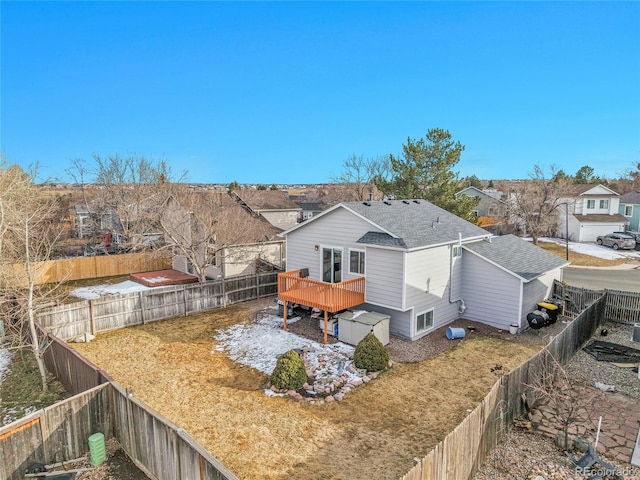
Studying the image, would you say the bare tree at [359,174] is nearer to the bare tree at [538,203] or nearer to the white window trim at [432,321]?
the bare tree at [538,203]

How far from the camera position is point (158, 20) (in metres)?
19.4

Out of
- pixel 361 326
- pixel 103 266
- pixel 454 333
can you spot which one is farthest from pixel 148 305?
pixel 454 333

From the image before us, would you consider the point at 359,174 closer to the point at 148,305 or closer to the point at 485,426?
the point at 148,305

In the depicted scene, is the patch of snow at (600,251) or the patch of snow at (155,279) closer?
the patch of snow at (155,279)

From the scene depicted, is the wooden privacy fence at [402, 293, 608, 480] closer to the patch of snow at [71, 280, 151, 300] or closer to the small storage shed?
the small storage shed

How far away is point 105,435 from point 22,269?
1431cm

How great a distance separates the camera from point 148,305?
1723cm

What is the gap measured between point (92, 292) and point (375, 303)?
1687 cm

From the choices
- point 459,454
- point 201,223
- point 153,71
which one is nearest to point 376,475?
point 459,454

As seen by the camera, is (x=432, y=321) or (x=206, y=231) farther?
(x=206, y=231)

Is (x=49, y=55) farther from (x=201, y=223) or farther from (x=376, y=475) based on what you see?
(x=376, y=475)

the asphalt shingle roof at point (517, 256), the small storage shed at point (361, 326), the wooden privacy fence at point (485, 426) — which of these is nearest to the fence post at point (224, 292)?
the small storage shed at point (361, 326)

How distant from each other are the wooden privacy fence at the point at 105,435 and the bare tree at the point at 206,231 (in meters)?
11.9

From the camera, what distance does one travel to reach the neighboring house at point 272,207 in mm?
34531
